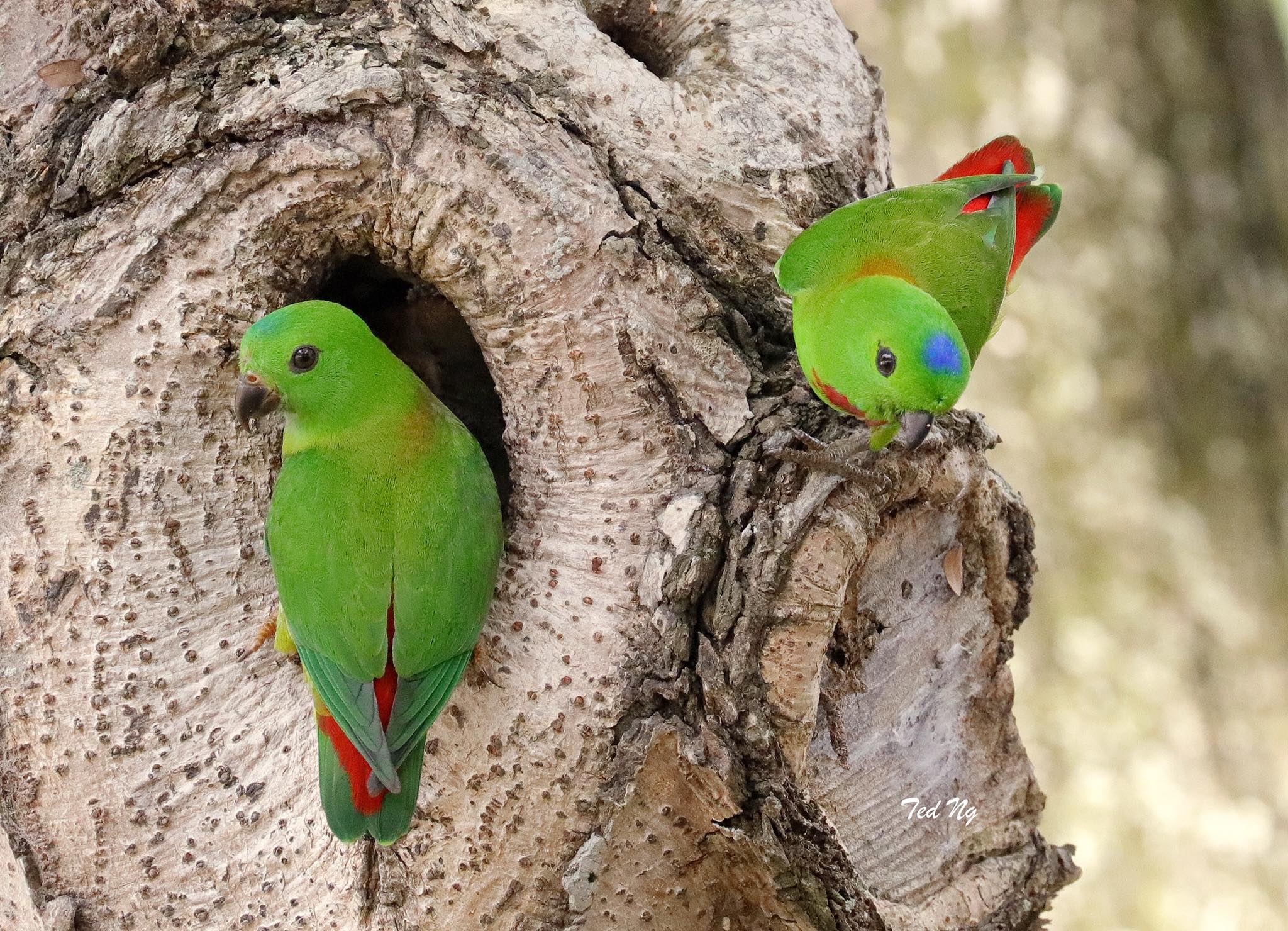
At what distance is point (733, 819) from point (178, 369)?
48.4 inches

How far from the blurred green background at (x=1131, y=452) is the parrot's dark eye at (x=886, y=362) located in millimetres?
1631

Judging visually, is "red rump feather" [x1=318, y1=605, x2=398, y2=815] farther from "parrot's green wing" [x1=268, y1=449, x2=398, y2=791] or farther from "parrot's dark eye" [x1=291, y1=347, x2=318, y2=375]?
"parrot's dark eye" [x1=291, y1=347, x2=318, y2=375]

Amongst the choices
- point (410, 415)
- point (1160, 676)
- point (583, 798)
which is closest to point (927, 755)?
point (583, 798)

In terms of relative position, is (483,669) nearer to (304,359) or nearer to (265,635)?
(265,635)

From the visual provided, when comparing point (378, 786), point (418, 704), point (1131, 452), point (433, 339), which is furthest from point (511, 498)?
point (1131, 452)

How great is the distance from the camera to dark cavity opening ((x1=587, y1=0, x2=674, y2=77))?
2.20 m

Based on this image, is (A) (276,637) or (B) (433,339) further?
(B) (433,339)

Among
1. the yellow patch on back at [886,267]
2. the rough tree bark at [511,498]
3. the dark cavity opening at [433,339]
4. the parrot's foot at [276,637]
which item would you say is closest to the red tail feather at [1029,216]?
the yellow patch on back at [886,267]

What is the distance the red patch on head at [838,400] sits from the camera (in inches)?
65.6

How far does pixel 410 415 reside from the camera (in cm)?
195

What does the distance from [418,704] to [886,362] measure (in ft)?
3.08

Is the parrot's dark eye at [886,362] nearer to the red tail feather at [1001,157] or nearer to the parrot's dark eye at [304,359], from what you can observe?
the red tail feather at [1001,157]

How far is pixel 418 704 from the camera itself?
1.69m

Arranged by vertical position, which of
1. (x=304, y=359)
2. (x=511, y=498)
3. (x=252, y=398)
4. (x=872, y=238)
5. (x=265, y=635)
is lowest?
(x=265, y=635)
